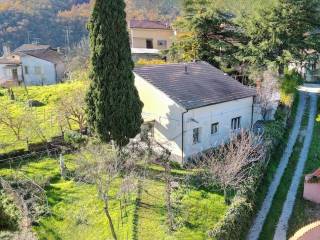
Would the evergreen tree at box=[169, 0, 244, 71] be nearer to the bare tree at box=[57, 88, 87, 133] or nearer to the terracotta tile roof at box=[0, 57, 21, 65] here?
the bare tree at box=[57, 88, 87, 133]

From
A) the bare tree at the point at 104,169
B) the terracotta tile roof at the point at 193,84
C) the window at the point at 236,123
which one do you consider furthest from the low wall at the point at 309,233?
the window at the point at 236,123

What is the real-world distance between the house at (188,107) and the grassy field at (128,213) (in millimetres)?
4018

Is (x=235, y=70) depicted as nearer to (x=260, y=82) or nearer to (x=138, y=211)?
(x=260, y=82)

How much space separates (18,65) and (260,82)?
3687 cm

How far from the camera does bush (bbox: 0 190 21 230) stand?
13.9 meters

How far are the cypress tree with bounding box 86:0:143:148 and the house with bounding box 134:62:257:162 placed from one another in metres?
2.90

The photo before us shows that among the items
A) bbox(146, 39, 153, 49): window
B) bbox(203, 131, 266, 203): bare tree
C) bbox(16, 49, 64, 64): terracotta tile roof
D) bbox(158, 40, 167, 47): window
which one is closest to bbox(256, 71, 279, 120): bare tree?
bbox(203, 131, 266, 203): bare tree

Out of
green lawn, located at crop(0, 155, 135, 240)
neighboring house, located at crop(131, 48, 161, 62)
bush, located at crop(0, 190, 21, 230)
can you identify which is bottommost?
green lawn, located at crop(0, 155, 135, 240)

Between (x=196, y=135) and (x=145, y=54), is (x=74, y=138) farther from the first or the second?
(x=145, y=54)

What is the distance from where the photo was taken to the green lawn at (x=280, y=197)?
19.8 metres

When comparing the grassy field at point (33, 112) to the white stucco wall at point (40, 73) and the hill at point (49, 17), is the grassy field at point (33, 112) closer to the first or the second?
the white stucco wall at point (40, 73)

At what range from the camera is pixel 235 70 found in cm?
4300

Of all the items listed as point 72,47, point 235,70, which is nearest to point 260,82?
point 235,70

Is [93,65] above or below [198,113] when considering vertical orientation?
above
